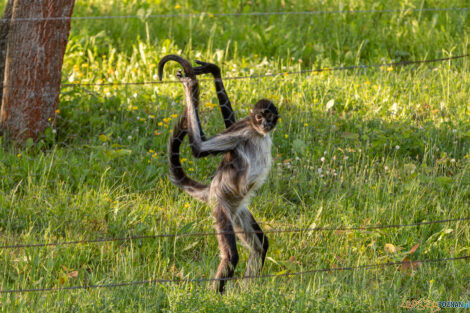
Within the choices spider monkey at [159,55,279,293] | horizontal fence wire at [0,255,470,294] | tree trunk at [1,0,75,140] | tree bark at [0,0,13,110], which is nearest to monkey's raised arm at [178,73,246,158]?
spider monkey at [159,55,279,293]

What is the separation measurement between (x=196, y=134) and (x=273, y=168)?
2.05 meters

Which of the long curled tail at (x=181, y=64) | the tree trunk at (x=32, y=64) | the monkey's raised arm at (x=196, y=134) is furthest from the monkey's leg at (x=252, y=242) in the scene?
the tree trunk at (x=32, y=64)

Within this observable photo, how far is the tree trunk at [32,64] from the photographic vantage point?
19.8 ft

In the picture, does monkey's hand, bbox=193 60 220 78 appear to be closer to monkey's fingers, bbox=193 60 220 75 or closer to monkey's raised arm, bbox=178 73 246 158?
monkey's fingers, bbox=193 60 220 75

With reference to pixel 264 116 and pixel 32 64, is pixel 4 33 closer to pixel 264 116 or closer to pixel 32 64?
pixel 32 64

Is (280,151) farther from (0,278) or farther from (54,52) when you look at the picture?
(0,278)

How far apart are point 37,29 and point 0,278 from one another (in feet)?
8.54

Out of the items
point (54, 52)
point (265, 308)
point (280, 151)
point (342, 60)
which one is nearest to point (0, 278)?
point (265, 308)

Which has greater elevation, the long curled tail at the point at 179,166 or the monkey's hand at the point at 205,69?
the monkey's hand at the point at 205,69

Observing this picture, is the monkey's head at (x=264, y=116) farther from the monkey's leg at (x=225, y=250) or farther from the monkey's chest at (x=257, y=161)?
the monkey's leg at (x=225, y=250)

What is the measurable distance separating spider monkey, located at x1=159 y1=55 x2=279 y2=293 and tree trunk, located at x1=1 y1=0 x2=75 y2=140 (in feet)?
6.96

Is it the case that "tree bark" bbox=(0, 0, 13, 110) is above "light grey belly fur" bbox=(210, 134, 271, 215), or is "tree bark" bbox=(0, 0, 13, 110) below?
above

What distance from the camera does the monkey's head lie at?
426 cm

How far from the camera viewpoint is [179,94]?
7.00 meters
